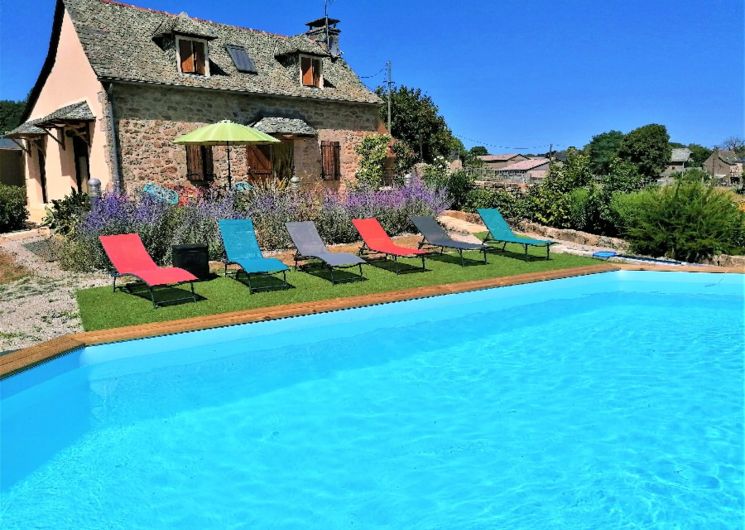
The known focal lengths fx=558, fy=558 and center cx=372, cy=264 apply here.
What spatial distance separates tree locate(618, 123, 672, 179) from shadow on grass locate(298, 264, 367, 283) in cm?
7150

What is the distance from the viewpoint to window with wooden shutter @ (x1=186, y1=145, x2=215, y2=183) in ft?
51.1

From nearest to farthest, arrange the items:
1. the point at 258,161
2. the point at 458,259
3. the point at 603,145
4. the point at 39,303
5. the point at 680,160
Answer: the point at 39,303
the point at 458,259
the point at 258,161
the point at 680,160
the point at 603,145

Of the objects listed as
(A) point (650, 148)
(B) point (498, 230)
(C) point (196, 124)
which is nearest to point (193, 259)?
(B) point (498, 230)

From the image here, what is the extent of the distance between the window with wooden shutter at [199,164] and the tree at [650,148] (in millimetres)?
67629

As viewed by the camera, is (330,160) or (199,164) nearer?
(199,164)

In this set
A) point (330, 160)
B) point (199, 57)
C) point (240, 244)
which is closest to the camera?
point (240, 244)

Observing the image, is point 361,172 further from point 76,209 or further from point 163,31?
point 76,209

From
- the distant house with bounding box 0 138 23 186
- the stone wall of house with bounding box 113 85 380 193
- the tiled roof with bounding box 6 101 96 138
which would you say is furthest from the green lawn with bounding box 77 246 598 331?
the distant house with bounding box 0 138 23 186

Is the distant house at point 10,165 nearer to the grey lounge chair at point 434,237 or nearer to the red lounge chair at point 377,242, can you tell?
the red lounge chair at point 377,242

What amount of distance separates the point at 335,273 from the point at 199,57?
10280mm

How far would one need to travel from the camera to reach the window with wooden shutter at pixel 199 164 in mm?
15578

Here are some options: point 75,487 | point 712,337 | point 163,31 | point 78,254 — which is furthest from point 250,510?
point 163,31

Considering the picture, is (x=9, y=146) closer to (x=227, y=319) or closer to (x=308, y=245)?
(x=308, y=245)

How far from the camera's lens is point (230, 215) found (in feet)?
33.0
